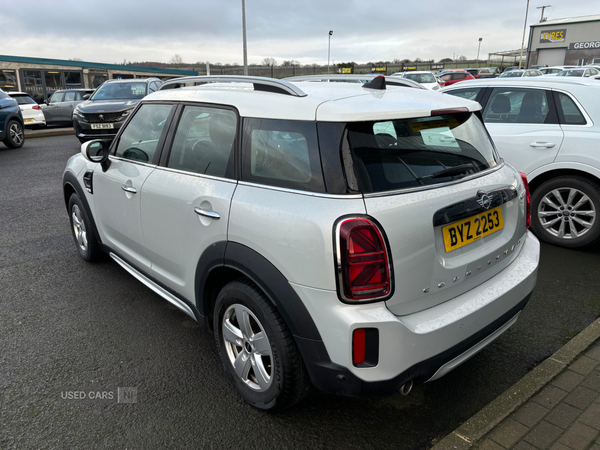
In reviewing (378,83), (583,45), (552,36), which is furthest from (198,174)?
(552,36)

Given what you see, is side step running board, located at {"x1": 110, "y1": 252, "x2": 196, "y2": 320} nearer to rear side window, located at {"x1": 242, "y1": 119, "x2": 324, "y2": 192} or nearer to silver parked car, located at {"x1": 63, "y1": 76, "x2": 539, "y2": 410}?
silver parked car, located at {"x1": 63, "y1": 76, "x2": 539, "y2": 410}

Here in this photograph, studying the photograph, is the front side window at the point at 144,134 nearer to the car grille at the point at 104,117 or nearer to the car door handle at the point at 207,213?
the car door handle at the point at 207,213

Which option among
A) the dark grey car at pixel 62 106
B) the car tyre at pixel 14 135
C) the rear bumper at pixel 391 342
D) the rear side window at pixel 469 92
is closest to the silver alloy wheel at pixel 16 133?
the car tyre at pixel 14 135

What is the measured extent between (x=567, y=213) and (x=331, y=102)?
3687mm

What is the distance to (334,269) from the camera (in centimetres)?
190

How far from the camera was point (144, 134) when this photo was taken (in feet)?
11.0

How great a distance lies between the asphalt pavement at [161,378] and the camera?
7.70ft

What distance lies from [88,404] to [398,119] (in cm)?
225

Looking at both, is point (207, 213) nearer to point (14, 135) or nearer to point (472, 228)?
point (472, 228)

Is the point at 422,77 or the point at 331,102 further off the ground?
the point at 422,77

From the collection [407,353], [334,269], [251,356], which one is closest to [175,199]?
[251,356]

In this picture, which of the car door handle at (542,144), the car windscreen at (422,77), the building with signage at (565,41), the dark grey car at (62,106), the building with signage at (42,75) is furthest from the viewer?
the building with signage at (565,41)

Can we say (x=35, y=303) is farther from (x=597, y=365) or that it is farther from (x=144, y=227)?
(x=597, y=365)

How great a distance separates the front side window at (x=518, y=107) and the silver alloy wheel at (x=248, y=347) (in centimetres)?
404
